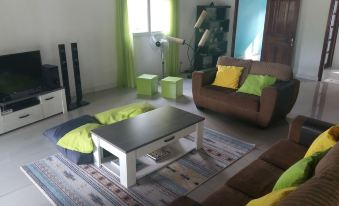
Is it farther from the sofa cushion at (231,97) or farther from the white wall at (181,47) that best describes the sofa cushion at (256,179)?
the white wall at (181,47)

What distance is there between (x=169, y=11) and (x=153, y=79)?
1722 millimetres

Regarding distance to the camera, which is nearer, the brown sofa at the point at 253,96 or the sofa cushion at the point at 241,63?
the brown sofa at the point at 253,96

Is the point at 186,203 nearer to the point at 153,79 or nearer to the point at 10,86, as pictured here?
the point at 10,86

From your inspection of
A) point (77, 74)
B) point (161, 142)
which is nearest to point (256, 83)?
point (161, 142)

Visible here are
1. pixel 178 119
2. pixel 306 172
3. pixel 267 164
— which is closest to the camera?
pixel 306 172

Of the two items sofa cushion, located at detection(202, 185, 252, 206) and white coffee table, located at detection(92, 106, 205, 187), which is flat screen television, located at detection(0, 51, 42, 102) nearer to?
white coffee table, located at detection(92, 106, 205, 187)

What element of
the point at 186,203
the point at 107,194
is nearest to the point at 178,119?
the point at 107,194

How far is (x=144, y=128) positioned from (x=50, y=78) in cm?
202

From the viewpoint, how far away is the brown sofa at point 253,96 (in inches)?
138

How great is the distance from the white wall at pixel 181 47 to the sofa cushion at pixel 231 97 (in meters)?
2.06

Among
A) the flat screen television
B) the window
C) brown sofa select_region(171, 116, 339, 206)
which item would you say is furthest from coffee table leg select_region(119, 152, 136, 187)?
the window

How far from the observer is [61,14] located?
4406 millimetres

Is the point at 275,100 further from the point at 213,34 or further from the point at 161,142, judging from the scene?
the point at 213,34

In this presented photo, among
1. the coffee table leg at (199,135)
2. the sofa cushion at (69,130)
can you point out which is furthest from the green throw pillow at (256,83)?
the sofa cushion at (69,130)
